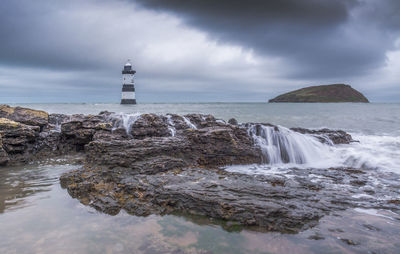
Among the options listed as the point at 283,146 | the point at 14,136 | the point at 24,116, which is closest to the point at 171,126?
the point at 283,146

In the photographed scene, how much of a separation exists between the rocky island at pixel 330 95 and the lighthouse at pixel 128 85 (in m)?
118

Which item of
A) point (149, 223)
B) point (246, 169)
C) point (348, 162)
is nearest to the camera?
point (149, 223)

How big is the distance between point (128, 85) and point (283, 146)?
60737 millimetres

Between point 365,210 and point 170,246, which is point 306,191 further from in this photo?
point 170,246

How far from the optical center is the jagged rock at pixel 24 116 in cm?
1275

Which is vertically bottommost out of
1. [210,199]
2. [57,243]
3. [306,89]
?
[57,243]

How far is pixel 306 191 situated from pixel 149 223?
13.0ft

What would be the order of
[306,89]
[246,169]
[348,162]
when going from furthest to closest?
[306,89], [348,162], [246,169]

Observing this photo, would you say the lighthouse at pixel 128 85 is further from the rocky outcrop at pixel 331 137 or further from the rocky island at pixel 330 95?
the rocky island at pixel 330 95

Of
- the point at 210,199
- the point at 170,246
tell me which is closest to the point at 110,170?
the point at 210,199

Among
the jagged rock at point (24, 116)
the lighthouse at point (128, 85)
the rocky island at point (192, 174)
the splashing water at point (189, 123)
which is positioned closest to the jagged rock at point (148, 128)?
the rocky island at point (192, 174)

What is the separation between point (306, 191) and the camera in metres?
A: 6.23

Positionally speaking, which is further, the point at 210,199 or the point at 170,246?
the point at 210,199

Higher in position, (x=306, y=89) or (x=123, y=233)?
(x=306, y=89)
